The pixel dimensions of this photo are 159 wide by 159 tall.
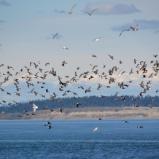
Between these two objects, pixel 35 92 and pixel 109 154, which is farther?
pixel 109 154

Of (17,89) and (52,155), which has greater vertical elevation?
(17,89)

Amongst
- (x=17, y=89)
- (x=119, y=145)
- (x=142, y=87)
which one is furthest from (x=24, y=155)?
(x=142, y=87)

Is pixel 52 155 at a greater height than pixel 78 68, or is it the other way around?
pixel 78 68

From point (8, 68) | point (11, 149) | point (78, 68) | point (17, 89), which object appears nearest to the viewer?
point (78, 68)

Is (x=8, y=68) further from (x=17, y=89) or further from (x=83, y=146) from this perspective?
(x=83, y=146)

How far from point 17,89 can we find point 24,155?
48051mm

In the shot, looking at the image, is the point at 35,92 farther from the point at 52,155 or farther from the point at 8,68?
the point at 52,155

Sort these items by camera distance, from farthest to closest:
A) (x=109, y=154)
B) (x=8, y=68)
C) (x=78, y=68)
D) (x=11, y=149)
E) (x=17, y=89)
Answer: (x=11, y=149), (x=109, y=154), (x=17, y=89), (x=8, y=68), (x=78, y=68)

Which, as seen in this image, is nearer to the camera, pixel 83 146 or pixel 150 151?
pixel 150 151

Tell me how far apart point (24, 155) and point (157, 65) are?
214ft

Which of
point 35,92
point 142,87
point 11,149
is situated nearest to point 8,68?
point 35,92

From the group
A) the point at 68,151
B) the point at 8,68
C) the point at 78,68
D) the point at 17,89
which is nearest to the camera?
the point at 78,68

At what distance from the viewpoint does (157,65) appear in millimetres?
90688

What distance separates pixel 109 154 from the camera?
14688 centimetres
